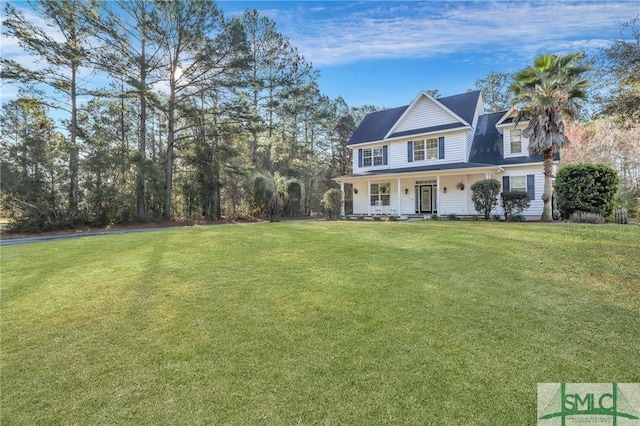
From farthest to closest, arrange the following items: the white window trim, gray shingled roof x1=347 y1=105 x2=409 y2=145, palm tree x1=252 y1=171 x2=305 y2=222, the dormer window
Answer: gray shingled roof x1=347 y1=105 x2=409 y2=145 < the dormer window < palm tree x1=252 y1=171 x2=305 y2=222 < the white window trim

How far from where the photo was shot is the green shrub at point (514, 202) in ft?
44.0

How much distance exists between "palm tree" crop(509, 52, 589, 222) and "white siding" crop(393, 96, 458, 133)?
5356 mm

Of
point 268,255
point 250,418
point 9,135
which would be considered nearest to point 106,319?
point 250,418

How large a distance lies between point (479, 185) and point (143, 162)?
18.1 m

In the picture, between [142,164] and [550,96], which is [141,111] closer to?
[142,164]

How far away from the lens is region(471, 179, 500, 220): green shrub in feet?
45.7

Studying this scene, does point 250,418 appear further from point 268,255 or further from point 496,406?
point 268,255

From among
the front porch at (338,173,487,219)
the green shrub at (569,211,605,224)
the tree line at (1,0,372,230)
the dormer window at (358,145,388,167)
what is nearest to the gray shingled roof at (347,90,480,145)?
the dormer window at (358,145,388,167)

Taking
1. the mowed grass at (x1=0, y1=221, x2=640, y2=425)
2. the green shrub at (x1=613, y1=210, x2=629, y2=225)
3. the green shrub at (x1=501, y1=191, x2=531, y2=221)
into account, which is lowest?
the mowed grass at (x1=0, y1=221, x2=640, y2=425)

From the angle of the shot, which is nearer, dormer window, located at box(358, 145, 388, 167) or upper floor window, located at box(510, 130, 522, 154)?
upper floor window, located at box(510, 130, 522, 154)

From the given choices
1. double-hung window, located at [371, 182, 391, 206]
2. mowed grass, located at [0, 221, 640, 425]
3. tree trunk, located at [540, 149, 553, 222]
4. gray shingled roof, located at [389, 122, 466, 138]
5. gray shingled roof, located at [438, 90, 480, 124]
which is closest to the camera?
mowed grass, located at [0, 221, 640, 425]

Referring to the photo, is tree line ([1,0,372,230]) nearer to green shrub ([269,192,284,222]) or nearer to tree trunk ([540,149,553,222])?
green shrub ([269,192,284,222])

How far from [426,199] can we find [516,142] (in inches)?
222

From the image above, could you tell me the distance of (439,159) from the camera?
1864cm
